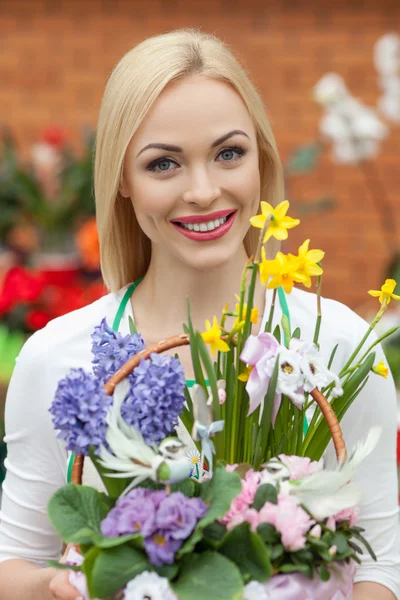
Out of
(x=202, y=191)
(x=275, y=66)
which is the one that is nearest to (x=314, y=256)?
(x=202, y=191)

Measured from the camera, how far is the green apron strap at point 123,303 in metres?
1.85

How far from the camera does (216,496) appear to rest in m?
1.31

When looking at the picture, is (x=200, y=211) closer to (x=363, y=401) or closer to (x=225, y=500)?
(x=363, y=401)

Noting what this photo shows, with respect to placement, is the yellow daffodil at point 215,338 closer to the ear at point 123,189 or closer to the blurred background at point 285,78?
the ear at point 123,189

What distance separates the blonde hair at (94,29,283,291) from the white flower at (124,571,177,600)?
2.35 feet

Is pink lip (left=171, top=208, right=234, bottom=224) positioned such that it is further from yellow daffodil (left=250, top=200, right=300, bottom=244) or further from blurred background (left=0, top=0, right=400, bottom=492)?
blurred background (left=0, top=0, right=400, bottom=492)

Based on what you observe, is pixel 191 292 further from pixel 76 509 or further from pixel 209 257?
pixel 76 509

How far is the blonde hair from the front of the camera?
1.68 meters

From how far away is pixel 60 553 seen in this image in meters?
1.91

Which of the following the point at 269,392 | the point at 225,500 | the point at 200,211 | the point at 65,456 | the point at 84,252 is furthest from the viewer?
the point at 84,252

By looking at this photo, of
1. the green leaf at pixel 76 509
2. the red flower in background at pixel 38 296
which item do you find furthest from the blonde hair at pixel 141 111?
the red flower in background at pixel 38 296

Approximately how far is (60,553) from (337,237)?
367 cm

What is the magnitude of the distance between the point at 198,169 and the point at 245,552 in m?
0.63

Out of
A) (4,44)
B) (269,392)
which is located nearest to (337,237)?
(4,44)
